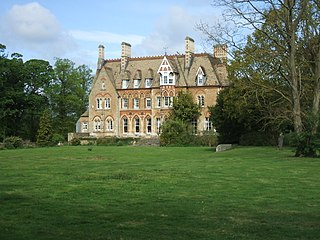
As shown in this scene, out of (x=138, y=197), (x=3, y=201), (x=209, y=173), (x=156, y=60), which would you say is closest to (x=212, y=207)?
(x=138, y=197)

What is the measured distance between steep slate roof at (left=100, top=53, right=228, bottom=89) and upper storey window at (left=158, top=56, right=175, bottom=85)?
2.58ft

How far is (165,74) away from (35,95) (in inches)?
777

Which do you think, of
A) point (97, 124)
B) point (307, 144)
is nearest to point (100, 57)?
point (97, 124)

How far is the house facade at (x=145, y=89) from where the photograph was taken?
67188 mm

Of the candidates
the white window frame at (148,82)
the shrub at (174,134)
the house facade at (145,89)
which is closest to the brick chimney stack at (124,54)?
the house facade at (145,89)

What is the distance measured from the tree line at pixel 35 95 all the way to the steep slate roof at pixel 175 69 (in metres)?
8.81

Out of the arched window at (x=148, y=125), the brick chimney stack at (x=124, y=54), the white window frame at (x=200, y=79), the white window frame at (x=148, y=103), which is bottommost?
the arched window at (x=148, y=125)

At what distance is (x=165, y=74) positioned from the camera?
68438 mm

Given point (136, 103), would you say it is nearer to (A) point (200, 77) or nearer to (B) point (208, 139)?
(A) point (200, 77)

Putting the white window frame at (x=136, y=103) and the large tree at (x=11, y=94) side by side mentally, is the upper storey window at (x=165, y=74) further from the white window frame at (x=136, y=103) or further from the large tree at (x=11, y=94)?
the large tree at (x=11, y=94)

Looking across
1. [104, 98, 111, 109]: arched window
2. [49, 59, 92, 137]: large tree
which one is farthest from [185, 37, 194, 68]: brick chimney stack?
[49, 59, 92, 137]: large tree

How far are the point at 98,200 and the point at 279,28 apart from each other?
22712 mm

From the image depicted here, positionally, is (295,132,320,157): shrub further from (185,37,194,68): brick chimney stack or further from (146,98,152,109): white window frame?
(146,98,152,109): white window frame

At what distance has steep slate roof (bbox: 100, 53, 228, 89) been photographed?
67125 mm
